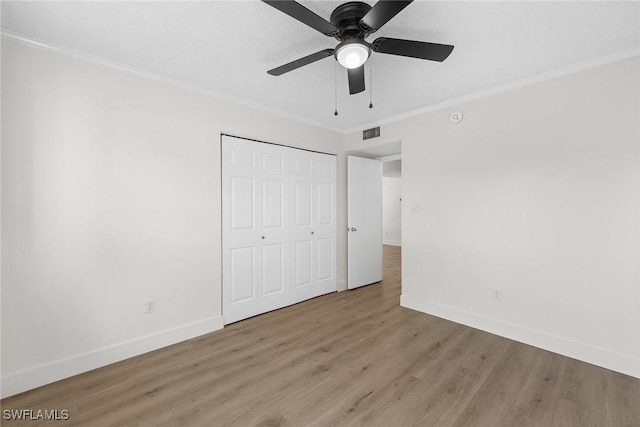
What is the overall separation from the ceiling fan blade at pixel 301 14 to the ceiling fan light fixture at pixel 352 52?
10cm

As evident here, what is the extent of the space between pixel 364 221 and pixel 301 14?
3206mm

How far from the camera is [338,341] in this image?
2527 millimetres

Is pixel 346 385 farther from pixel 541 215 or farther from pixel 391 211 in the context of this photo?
pixel 391 211

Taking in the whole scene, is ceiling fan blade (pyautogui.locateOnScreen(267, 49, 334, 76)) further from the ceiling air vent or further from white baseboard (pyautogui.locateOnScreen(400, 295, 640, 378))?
white baseboard (pyautogui.locateOnScreen(400, 295, 640, 378))

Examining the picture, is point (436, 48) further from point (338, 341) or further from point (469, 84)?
point (338, 341)

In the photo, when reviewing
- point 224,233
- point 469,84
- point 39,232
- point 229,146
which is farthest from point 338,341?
point 469,84

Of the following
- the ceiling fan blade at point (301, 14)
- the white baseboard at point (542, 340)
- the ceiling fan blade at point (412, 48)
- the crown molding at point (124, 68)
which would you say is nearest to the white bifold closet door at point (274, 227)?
the crown molding at point (124, 68)

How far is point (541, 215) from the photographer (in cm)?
244

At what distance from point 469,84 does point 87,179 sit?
350 centimetres

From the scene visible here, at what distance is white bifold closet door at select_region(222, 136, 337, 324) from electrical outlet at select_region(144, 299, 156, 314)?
651mm

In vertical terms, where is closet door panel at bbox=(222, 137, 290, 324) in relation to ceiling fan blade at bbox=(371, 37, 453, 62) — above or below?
below

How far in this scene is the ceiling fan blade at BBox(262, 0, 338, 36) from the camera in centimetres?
123

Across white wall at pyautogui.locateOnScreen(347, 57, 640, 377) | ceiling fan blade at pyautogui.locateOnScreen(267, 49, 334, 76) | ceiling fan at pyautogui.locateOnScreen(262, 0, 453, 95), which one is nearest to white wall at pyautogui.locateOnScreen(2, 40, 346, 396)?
ceiling fan blade at pyautogui.locateOnScreen(267, 49, 334, 76)

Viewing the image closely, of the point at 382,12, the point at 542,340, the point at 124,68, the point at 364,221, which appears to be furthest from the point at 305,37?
the point at 542,340
